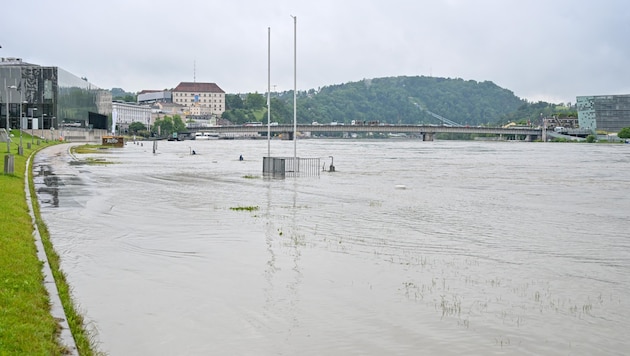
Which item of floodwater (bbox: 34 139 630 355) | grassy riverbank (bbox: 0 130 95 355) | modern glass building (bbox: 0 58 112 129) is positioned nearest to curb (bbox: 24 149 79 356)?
grassy riverbank (bbox: 0 130 95 355)

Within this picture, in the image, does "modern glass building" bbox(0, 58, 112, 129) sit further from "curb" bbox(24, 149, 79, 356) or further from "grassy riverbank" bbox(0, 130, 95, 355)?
"curb" bbox(24, 149, 79, 356)

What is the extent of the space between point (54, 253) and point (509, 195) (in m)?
28.1

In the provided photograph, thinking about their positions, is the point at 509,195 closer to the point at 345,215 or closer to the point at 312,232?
the point at 345,215

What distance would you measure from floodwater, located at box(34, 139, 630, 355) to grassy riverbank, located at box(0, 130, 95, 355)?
488 mm

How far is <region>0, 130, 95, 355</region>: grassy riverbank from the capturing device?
9.53 metres

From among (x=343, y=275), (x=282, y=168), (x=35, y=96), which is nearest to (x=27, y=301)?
(x=343, y=275)

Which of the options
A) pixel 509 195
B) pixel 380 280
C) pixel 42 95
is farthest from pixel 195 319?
pixel 42 95

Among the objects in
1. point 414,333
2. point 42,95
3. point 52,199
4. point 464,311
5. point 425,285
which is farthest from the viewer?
point 42,95

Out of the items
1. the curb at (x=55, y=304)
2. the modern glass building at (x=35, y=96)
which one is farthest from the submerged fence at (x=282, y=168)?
the modern glass building at (x=35, y=96)

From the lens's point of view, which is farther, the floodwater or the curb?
the floodwater

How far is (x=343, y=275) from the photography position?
54.3 feet

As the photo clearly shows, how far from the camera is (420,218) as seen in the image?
2789cm

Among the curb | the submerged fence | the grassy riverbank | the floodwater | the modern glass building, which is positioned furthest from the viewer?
the modern glass building

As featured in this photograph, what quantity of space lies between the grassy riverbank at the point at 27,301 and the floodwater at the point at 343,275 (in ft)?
1.60
